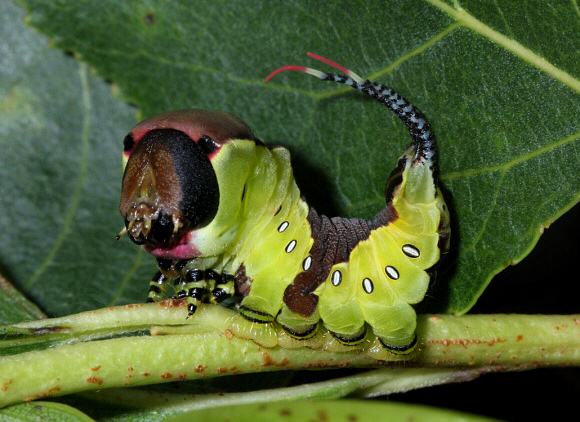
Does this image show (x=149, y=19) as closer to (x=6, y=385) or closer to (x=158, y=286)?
(x=158, y=286)

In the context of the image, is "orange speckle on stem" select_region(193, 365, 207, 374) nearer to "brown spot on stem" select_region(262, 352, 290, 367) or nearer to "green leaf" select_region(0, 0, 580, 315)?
"brown spot on stem" select_region(262, 352, 290, 367)

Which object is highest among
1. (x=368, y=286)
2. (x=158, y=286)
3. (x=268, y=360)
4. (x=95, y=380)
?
(x=368, y=286)

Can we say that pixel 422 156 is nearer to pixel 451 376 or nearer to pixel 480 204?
pixel 480 204

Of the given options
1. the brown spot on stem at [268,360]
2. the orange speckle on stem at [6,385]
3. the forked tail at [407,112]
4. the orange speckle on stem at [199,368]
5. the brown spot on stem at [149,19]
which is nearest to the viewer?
the orange speckle on stem at [6,385]

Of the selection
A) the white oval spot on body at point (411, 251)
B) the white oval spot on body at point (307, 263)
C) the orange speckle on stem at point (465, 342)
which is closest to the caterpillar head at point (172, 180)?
the white oval spot on body at point (307, 263)

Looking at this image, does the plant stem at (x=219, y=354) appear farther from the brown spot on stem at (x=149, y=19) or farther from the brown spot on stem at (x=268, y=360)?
the brown spot on stem at (x=149, y=19)

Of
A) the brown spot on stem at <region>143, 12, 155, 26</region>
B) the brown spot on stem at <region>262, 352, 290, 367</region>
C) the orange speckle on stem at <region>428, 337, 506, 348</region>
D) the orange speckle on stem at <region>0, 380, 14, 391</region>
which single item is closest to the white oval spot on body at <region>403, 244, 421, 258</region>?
the orange speckle on stem at <region>428, 337, 506, 348</region>

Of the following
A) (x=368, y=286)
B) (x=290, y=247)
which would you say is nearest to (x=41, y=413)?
(x=290, y=247)
